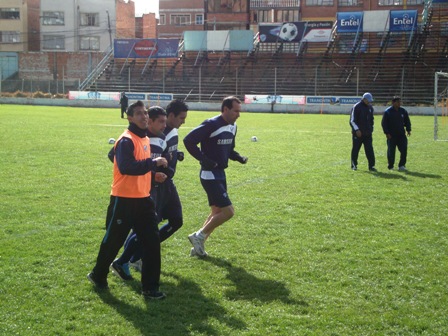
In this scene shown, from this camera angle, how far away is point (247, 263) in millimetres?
6980

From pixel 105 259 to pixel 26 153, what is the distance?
38.0 ft

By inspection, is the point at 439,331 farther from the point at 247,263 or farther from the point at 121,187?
the point at 121,187

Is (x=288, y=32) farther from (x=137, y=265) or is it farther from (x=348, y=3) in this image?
(x=137, y=265)

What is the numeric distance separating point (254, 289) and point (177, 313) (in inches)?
39.6

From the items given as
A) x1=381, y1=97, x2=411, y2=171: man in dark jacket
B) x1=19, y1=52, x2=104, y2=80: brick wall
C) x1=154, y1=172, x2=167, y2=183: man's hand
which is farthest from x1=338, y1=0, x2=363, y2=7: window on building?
x1=154, y1=172, x2=167, y2=183: man's hand

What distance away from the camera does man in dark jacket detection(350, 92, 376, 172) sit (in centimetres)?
1499

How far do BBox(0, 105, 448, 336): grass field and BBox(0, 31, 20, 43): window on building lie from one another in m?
62.9

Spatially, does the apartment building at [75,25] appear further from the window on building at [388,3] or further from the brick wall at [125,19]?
the window on building at [388,3]

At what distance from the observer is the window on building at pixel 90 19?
242 feet

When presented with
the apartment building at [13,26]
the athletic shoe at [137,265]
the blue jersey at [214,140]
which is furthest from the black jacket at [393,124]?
the apartment building at [13,26]

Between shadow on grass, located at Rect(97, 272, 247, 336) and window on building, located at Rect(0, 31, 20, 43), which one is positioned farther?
window on building, located at Rect(0, 31, 20, 43)

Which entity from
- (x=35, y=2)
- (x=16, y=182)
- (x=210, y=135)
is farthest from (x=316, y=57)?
(x=210, y=135)

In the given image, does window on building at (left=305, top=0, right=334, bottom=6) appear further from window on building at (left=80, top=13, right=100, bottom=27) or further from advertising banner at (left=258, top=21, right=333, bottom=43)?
window on building at (left=80, top=13, right=100, bottom=27)

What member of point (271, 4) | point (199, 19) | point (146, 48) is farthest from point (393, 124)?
point (199, 19)
